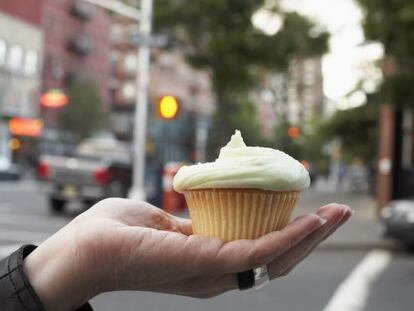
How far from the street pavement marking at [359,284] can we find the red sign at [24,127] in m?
36.7

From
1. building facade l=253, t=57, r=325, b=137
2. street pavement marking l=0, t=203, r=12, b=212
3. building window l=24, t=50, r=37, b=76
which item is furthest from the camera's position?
building window l=24, t=50, r=37, b=76

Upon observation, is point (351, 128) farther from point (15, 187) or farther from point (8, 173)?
point (8, 173)

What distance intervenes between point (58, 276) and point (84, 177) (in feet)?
49.2

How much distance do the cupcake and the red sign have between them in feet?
146

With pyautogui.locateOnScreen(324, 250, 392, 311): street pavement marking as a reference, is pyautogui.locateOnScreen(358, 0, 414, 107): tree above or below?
above

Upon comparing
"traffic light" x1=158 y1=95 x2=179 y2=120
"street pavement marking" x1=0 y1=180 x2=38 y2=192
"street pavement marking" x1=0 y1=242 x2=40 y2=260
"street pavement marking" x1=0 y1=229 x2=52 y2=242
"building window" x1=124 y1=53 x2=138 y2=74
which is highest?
"building window" x1=124 y1=53 x2=138 y2=74

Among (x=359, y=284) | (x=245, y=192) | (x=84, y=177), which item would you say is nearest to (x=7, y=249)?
(x=359, y=284)

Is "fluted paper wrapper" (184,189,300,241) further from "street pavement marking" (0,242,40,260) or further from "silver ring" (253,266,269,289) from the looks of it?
"street pavement marking" (0,242,40,260)

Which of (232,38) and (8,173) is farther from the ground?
(232,38)

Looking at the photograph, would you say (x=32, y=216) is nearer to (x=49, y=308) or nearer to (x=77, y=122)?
(x=49, y=308)

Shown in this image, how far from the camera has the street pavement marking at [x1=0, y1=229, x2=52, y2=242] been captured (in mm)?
11672

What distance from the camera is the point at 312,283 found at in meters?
8.38

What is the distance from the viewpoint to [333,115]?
106 feet

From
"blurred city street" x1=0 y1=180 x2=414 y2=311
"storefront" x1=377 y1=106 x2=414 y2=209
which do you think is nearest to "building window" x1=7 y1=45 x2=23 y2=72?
"blurred city street" x1=0 y1=180 x2=414 y2=311
